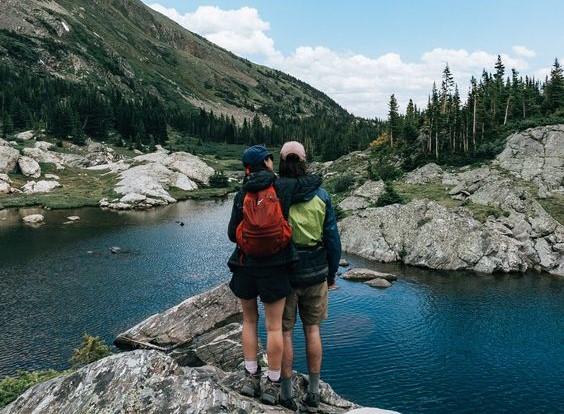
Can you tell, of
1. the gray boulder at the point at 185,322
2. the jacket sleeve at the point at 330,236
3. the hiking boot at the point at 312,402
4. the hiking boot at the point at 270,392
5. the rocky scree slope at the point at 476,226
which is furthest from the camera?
the rocky scree slope at the point at 476,226

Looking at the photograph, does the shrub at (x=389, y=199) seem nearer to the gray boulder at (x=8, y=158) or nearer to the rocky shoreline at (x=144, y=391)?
the rocky shoreline at (x=144, y=391)

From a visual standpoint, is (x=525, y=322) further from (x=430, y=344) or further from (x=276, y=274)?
(x=276, y=274)

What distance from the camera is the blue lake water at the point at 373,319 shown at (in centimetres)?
3031

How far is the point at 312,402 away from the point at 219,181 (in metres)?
123

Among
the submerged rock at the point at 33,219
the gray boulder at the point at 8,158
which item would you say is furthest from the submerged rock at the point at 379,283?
the gray boulder at the point at 8,158

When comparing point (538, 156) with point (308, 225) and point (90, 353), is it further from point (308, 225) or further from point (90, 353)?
point (308, 225)

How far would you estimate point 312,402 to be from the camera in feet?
40.8

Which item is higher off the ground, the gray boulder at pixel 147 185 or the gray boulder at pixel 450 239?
the gray boulder at pixel 147 185

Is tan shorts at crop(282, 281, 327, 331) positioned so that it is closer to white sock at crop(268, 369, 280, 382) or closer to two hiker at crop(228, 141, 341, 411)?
two hiker at crop(228, 141, 341, 411)

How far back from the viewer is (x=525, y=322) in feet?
135

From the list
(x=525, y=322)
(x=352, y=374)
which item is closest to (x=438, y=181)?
(x=525, y=322)

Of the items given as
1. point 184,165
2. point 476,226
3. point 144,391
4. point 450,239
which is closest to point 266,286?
point 144,391

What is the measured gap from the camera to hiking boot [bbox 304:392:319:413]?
488 inches

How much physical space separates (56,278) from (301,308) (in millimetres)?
48087
